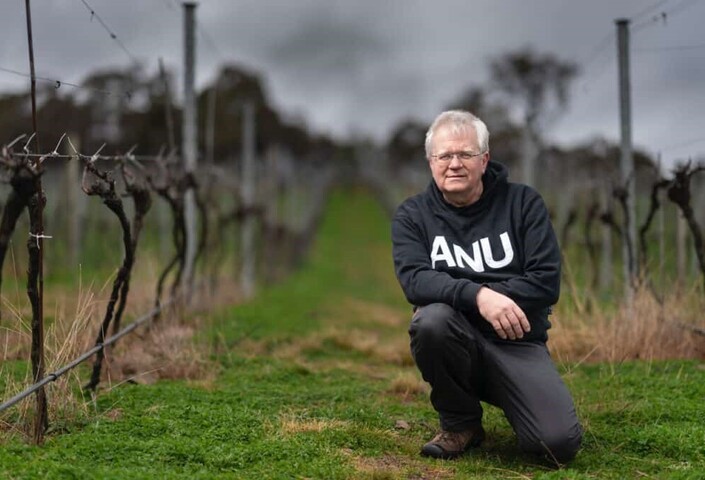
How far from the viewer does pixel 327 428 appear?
4.40 metres

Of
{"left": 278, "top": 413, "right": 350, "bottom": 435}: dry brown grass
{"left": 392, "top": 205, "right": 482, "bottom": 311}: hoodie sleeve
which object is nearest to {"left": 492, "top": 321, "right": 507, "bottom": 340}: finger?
{"left": 392, "top": 205, "right": 482, "bottom": 311}: hoodie sleeve

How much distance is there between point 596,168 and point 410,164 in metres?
46.6

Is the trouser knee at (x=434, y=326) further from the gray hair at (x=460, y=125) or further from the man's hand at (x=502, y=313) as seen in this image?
the gray hair at (x=460, y=125)

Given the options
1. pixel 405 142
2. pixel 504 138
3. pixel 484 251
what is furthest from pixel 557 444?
pixel 405 142

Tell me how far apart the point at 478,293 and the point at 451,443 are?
71cm

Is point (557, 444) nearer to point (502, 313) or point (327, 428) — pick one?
point (502, 313)

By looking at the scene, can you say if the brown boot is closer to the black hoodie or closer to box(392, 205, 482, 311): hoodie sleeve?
the black hoodie

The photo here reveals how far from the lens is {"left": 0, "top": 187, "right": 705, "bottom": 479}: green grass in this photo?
3764 mm

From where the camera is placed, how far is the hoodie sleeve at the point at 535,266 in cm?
409

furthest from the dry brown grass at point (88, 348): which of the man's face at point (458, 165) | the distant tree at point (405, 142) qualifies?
the distant tree at point (405, 142)

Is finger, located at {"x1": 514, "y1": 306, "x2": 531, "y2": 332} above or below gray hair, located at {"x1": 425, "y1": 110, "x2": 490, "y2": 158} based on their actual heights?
below

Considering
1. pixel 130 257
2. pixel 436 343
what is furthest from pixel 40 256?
pixel 436 343

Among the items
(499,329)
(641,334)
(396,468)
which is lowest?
(396,468)

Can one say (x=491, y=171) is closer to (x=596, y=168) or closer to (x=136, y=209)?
(x=136, y=209)
